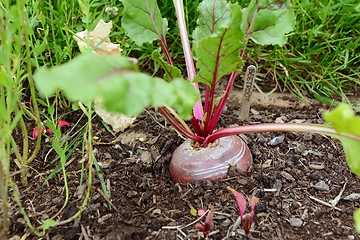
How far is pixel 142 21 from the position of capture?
148 cm

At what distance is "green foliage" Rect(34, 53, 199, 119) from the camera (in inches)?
25.0

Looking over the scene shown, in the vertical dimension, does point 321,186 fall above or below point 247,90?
below

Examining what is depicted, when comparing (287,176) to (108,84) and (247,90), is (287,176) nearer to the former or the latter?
(247,90)

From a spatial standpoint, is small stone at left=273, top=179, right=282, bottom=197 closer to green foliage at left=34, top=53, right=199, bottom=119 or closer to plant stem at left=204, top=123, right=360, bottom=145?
plant stem at left=204, top=123, right=360, bottom=145

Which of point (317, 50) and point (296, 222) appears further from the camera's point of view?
point (317, 50)

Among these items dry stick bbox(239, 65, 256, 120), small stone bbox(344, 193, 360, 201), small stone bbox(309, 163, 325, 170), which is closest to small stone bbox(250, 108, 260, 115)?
dry stick bbox(239, 65, 256, 120)

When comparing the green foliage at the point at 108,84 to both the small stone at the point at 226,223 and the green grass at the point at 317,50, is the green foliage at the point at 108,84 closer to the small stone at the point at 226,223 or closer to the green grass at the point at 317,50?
the small stone at the point at 226,223

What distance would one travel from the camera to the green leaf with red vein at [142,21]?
1.45 metres

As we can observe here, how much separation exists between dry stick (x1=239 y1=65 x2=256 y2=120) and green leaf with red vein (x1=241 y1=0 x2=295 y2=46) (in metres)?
0.26

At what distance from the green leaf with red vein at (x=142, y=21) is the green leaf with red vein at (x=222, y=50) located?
42cm

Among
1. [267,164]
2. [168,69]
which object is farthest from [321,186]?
[168,69]

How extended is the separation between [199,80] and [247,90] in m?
0.53

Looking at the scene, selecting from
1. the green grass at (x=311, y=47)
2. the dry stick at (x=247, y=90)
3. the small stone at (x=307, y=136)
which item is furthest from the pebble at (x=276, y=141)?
the green grass at (x=311, y=47)

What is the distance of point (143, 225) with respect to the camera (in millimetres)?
1132
